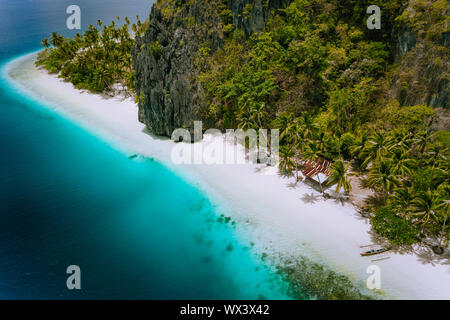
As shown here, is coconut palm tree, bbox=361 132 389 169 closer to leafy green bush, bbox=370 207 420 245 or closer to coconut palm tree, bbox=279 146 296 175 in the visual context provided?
leafy green bush, bbox=370 207 420 245

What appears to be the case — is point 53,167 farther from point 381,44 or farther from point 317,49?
point 381,44

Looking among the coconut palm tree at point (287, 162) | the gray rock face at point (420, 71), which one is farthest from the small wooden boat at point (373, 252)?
the gray rock face at point (420, 71)

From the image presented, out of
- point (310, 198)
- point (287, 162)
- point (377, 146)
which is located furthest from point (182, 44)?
point (377, 146)

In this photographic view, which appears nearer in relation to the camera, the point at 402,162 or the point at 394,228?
the point at 394,228

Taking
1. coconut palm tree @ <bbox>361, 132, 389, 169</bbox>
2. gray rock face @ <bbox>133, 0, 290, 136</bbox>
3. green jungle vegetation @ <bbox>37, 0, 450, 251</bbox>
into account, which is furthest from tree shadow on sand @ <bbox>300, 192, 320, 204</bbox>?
gray rock face @ <bbox>133, 0, 290, 136</bbox>

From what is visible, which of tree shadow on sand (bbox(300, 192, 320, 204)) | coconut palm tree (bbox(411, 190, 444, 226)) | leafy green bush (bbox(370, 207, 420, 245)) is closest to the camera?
coconut palm tree (bbox(411, 190, 444, 226))

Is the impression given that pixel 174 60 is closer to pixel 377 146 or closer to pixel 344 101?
pixel 344 101
